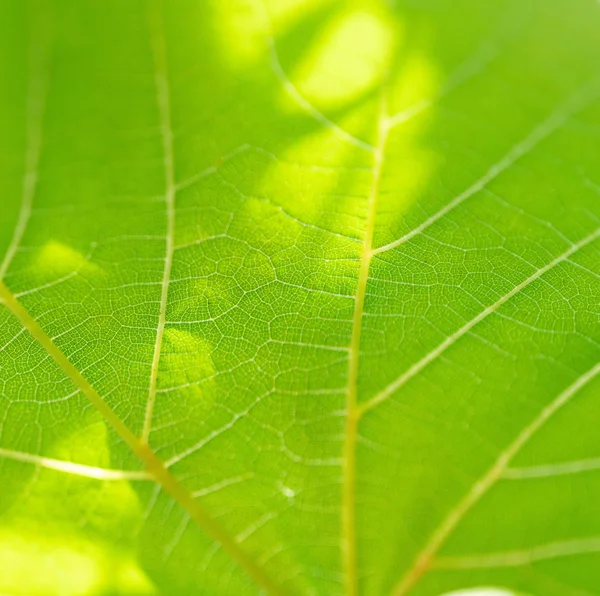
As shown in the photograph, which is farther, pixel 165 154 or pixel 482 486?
pixel 165 154

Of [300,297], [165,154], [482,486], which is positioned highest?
[165,154]

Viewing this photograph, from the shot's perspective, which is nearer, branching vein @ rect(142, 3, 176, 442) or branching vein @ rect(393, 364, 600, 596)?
branching vein @ rect(393, 364, 600, 596)

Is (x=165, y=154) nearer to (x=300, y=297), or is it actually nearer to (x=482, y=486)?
(x=300, y=297)

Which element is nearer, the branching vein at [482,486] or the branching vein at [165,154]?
the branching vein at [482,486]

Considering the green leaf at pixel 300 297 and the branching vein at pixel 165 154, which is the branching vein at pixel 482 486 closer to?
the green leaf at pixel 300 297

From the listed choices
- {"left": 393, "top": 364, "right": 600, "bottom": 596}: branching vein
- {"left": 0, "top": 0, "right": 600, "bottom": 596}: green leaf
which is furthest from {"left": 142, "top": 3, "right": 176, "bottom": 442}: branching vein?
{"left": 393, "top": 364, "right": 600, "bottom": 596}: branching vein

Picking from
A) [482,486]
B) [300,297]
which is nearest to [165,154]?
[300,297]

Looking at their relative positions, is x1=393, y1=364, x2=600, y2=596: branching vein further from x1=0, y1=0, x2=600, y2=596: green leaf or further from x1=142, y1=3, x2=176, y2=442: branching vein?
x1=142, y1=3, x2=176, y2=442: branching vein

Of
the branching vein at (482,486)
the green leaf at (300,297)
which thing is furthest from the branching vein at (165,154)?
the branching vein at (482,486)

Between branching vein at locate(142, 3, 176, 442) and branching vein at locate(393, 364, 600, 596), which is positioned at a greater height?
branching vein at locate(142, 3, 176, 442)
